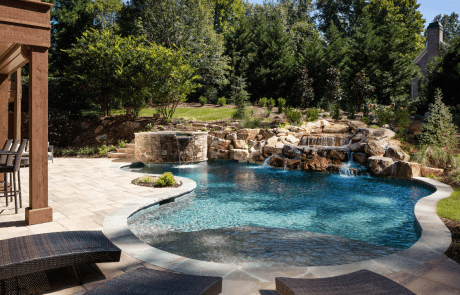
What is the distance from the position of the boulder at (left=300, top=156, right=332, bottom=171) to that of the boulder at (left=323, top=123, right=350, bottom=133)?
2924 mm

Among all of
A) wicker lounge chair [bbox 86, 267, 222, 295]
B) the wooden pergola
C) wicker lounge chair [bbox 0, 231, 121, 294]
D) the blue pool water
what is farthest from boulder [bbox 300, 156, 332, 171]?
wicker lounge chair [bbox 86, 267, 222, 295]

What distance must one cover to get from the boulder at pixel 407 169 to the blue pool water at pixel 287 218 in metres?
0.27

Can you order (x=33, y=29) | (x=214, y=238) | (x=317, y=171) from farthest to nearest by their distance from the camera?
(x=317, y=171) < (x=214, y=238) < (x=33, y=29)

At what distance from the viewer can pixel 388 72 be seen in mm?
19859

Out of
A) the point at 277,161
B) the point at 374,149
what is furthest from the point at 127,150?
the point at 374,149

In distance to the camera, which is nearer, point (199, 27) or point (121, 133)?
point (121, 133)

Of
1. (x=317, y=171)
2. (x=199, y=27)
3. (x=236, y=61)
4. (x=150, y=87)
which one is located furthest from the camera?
(x=236, y=61)

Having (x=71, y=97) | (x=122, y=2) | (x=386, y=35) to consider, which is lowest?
(x=71, y=97)

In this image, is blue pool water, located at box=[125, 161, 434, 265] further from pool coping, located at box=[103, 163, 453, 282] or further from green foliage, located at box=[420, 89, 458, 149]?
green foliage, located at box=[420, 89, 458, 149]

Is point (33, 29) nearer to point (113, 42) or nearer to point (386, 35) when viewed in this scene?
point (113, 42)

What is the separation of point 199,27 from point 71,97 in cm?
1041

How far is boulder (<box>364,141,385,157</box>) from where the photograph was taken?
9.60 m

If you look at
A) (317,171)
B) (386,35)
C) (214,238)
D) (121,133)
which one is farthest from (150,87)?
(386,35)

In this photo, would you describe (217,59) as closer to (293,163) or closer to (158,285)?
(293,163)
